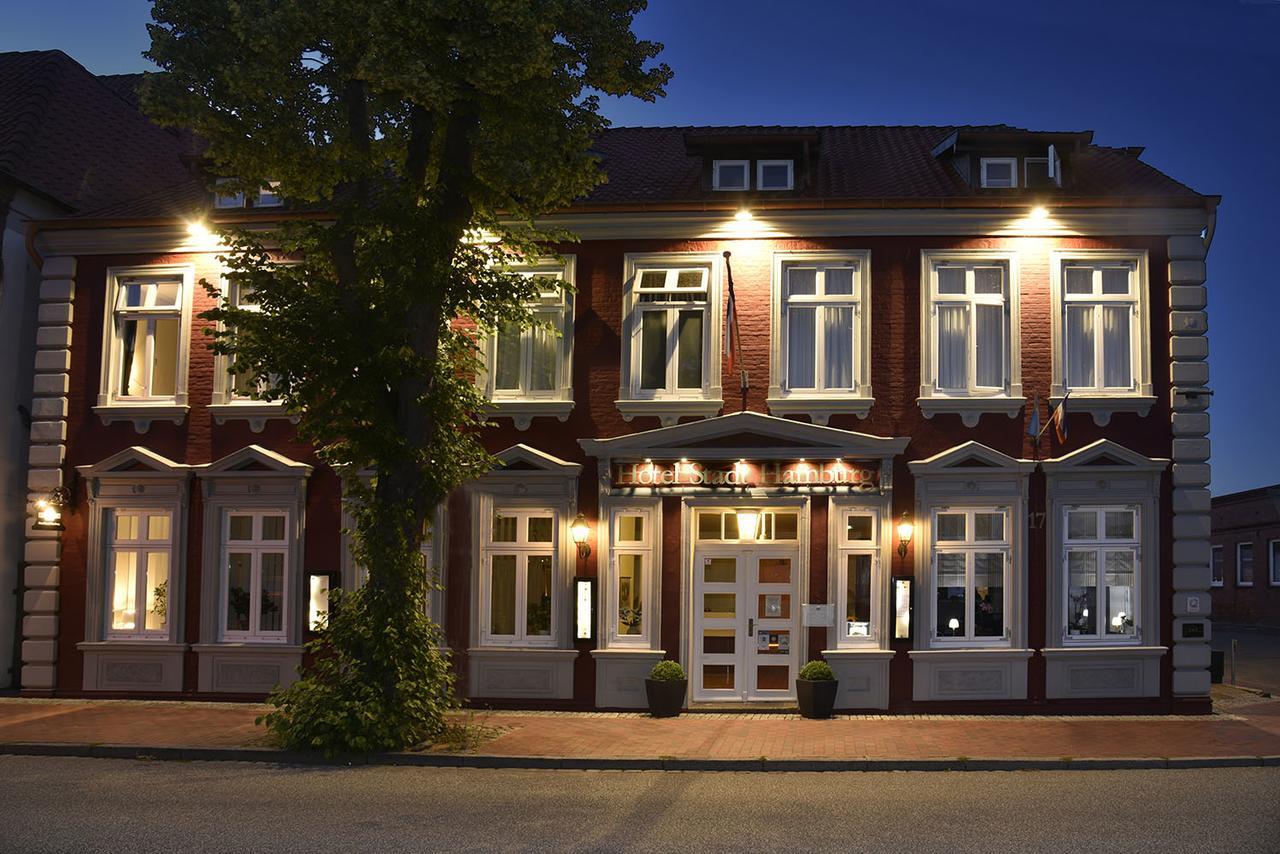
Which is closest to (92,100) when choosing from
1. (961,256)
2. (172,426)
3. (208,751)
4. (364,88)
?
(172,426)

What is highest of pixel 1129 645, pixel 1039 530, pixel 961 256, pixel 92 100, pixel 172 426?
pixel 92 100

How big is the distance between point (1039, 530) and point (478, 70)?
10.3 metres

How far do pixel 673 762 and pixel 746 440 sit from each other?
19.1ft

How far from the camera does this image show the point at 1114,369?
62.6 ft

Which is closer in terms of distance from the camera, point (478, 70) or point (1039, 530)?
point (478, 70)

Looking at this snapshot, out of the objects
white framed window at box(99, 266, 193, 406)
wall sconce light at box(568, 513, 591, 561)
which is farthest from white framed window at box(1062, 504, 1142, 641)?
white framed window at box(99, 266, 193, 406)

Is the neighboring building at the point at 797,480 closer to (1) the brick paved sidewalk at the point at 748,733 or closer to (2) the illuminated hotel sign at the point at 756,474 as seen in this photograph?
(2) the illuminated hotel sign at the point at 756,474

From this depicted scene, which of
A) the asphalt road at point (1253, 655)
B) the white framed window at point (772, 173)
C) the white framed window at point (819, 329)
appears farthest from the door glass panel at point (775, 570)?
the asphalt road at point (1253, 655)

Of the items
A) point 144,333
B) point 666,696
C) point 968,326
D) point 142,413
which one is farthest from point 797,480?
point 144,333

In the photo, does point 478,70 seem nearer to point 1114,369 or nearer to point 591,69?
point 591,69

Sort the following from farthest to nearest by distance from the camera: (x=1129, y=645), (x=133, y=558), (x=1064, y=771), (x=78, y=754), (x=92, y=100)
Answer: (x=92, y=100), (x=133, y=558), (x=1129, y=645), (x=78, y=754), (x=1064, y=771)

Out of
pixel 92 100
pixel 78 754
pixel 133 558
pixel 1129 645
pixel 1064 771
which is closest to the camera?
pixel 1064 771

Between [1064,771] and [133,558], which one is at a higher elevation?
[133,558]

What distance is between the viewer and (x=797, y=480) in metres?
18.9
